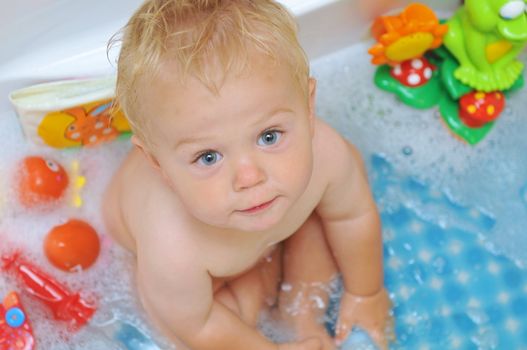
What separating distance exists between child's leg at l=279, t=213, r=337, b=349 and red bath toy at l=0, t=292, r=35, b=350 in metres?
0.41

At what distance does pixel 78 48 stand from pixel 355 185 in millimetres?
502

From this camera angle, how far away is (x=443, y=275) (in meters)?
1.48

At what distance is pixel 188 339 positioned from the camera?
4.13 ft

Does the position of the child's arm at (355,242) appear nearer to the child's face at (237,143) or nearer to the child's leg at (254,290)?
the child's leg at (254,290)

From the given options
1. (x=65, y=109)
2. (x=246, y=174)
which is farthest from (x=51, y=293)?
(x=246, y=174)

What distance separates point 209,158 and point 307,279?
0.49 metres

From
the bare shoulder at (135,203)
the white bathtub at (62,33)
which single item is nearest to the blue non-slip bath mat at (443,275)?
the white bathtub at (62,33)

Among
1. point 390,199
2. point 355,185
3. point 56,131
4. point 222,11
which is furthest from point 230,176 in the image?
point 390,199

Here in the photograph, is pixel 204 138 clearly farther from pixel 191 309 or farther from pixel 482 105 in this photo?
pixel 482 105

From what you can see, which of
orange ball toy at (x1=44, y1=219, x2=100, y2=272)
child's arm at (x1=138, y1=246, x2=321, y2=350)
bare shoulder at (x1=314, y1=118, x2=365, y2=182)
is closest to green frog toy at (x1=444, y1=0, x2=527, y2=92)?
bare shoulder at (x1=314, y1=118, x2=365, y2=182)

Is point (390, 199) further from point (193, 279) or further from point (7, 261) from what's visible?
point (7, 261)

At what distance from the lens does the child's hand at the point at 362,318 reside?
1399 mm

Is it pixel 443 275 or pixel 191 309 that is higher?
pixel 191 309

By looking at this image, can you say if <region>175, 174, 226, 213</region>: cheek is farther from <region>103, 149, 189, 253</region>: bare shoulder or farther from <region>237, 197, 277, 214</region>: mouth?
<region>103, 149, 189, 253</region>: bare shoulder
